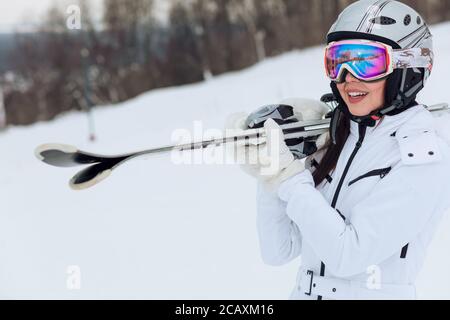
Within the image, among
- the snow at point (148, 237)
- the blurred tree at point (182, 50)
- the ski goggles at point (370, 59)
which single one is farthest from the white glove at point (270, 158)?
the blurred tree at point (182, 50)

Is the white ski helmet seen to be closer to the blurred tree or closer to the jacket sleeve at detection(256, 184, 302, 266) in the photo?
the jacket sleeve at detection(256, 184, 302, 266)

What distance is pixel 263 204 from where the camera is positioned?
1393 mm

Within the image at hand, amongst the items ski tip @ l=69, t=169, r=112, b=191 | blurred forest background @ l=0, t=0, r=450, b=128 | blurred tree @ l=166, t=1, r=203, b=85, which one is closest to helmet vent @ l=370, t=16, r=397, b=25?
ski tip @ l=69, t=169, r=112, b=191

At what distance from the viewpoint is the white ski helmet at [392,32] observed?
1.25m

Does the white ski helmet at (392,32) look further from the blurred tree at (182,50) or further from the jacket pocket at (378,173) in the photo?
the blurred tree at (182,50)

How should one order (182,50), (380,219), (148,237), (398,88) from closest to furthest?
(380,219), (398,88), (148,237), (182,50)

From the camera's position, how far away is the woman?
1.14 metres

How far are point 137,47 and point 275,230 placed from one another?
18.9m

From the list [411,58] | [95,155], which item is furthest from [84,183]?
[411,58]

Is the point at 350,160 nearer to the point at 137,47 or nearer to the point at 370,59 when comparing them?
the point at 370,59

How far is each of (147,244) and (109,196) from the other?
1.38m

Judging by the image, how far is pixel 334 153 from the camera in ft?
4.49

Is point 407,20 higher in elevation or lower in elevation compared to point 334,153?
higher

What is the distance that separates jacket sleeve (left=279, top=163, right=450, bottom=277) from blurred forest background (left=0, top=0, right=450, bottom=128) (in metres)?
15.2
